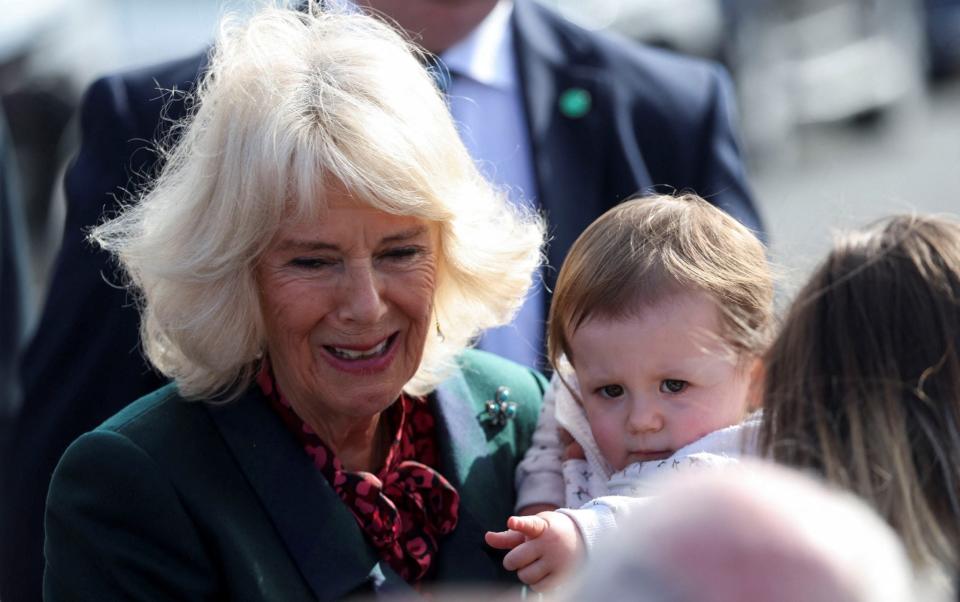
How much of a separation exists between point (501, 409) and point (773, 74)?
31.1 feet

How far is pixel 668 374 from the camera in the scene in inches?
93.0

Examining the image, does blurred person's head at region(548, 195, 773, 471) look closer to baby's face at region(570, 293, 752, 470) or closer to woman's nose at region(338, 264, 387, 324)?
baby's face at region(570, 293, 752, 470)

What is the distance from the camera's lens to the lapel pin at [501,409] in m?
2.81

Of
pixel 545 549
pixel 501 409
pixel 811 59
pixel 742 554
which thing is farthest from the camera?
pixel 811 59

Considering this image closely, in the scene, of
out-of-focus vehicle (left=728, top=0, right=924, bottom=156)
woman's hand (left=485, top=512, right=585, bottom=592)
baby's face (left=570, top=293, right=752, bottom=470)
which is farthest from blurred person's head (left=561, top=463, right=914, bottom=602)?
out-of-focus vehicle (left=728, top=0, right=924, bottom=156)

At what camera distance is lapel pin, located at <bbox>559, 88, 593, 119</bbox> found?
352cm

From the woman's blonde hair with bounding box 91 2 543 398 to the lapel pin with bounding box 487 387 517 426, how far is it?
193 mm

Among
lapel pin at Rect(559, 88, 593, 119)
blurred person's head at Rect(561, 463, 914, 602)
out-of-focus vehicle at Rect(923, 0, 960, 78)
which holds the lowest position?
out-of-focus vehicle at Rect(923, 0, 960, 78)

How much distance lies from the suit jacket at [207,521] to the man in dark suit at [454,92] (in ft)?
1.75

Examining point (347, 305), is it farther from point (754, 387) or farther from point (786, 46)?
point (786, 46)

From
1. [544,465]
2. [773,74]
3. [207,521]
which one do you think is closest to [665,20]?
[773,74]

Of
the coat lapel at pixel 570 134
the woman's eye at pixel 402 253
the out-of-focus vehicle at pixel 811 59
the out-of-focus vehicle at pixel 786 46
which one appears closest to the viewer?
the woman's eye at pixel 402 253

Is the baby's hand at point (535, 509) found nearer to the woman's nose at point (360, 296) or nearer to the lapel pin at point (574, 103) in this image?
the woman's nose at point (360, 296)

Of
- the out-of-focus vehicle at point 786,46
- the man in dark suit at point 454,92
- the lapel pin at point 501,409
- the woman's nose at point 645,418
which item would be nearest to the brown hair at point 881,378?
the woman's nose at point 645,418
